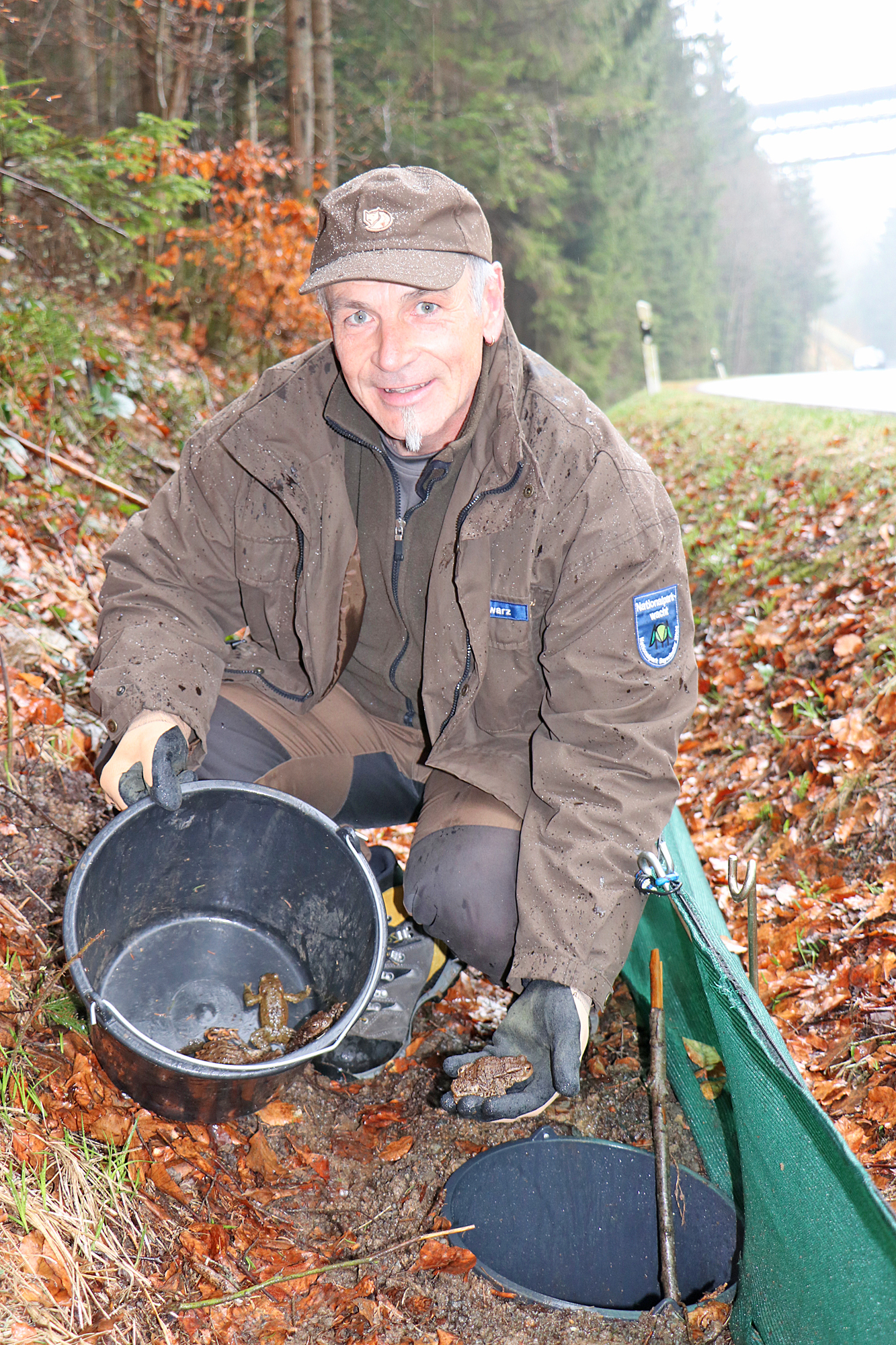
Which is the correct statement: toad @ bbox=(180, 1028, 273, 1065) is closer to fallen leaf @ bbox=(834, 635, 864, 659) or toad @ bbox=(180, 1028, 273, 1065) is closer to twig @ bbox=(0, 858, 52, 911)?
twig @ bbox=(0, 858, 52, 911)

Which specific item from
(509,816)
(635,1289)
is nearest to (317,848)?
(509,816)

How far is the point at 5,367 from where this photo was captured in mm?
5227

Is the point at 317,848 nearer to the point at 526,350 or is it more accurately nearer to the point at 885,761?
the point at 526,350

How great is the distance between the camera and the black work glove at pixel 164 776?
85.6 inches

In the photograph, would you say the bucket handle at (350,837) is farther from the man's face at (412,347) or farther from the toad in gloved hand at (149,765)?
the man's face at (412,347)

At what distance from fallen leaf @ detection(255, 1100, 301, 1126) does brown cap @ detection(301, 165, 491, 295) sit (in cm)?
201

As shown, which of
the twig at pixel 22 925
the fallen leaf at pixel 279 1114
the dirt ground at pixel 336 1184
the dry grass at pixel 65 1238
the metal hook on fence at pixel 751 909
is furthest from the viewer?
the twig at pixel 22 925

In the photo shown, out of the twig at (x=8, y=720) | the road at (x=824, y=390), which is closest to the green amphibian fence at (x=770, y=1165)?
the twig at (x=8, y=720)

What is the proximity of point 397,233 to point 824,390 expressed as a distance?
14257mm

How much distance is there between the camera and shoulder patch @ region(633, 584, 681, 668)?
2.15 meters

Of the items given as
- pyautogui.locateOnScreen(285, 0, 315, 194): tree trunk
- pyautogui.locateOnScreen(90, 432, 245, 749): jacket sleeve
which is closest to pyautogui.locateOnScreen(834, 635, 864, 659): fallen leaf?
pyautogui.locateOnScreen(90, 432, 245, 749): jacket sleeve

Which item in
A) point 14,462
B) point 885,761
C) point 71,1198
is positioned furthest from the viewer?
point 14,462

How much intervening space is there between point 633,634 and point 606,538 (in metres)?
0.23

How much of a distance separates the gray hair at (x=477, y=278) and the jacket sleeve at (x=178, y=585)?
530 mm
